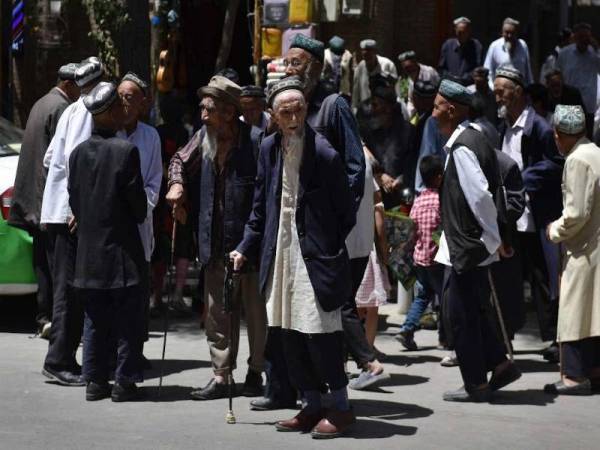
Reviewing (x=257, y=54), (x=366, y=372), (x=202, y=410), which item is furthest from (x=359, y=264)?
(x=257, y=54)

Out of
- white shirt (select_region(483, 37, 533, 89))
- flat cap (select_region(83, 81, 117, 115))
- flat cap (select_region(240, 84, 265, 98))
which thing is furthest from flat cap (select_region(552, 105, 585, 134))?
white shirt (select_region(483, 37, 533, 89))

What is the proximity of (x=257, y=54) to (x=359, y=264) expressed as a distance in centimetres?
883

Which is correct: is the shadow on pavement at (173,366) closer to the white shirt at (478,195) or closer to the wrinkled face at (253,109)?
the wrinkled face at (253,109)

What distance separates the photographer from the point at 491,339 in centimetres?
962

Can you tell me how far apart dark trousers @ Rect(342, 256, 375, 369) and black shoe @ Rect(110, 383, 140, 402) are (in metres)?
1.41

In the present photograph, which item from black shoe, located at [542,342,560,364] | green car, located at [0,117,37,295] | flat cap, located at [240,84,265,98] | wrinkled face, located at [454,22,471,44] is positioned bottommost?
black shoe, located at [542,342,560,364]

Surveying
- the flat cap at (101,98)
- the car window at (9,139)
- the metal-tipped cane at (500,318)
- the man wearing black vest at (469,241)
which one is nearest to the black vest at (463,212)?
the man wearing black vest at (469,241)

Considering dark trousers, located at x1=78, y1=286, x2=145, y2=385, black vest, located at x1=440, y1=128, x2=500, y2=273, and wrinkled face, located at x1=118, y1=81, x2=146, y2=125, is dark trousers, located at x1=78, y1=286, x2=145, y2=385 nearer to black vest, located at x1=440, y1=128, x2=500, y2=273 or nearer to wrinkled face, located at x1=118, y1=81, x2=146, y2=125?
wrinkled face, located at x1=118, y1=81, x2=146, y2=125

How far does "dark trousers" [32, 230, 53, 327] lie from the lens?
1154cm

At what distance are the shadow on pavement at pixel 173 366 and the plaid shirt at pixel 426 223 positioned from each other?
5.91 ft

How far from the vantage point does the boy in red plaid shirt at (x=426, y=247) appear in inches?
441

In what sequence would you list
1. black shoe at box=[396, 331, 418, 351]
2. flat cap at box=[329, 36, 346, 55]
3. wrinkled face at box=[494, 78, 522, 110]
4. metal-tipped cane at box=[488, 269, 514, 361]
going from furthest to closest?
1. flat cap at box=[329, 36, 346, 55]
2. black shoe at box=[396, 331, 418, 351]
3. wrinkled face at box=[494, 78, 522, 110]
4. metal-tipped cane at box=[488, 269, 514, 361]

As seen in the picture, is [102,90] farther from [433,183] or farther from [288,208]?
[433,183]

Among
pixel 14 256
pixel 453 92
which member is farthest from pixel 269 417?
pixel 14 256
